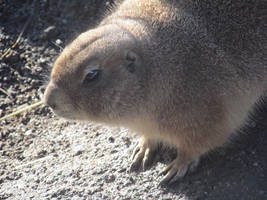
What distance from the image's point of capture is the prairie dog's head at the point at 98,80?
145 inches

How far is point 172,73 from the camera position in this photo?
3871 millimetres

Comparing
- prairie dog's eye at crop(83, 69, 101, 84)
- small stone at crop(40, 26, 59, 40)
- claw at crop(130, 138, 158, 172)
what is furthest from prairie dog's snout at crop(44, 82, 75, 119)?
small stone at crop(40, 26, 59, 40)

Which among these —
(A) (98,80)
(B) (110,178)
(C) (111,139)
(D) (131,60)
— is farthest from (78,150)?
(D) (131,60)

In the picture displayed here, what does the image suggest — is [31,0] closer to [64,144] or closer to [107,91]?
[64,144]

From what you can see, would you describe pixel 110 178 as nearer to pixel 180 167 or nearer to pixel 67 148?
pixel 180 167

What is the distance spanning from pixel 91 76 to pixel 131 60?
16.3 inches

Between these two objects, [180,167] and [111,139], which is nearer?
[180,167]

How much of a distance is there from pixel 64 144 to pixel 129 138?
2.57 ft

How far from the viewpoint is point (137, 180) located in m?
4.18

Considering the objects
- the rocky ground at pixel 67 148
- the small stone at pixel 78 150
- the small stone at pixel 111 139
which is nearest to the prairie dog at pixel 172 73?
the rocky ground at pixel 67 148

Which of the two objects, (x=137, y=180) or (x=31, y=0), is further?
(x=31, y=0)

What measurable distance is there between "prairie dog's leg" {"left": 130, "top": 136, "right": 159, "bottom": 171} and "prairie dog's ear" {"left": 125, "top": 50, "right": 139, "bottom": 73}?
0.97 meters

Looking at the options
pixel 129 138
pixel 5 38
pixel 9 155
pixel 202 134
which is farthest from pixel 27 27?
pixel 202 134

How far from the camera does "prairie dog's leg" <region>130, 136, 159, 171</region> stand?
4.40 m
